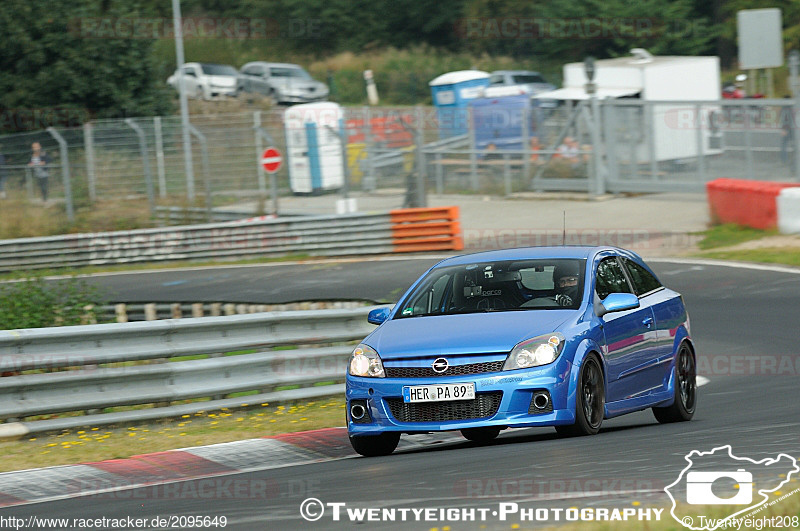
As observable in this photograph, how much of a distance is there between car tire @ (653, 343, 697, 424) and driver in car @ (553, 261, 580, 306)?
1.28 m

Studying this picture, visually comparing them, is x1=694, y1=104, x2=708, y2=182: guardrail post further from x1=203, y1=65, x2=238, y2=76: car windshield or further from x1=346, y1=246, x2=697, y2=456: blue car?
x1=203, y1=65, x2=238, y2=76: car windshield

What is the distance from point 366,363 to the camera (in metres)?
8.66

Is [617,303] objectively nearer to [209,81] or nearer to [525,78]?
[525,78]

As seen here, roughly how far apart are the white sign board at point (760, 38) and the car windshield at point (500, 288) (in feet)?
63.1

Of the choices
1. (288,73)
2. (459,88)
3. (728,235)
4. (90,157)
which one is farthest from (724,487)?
(288,73)

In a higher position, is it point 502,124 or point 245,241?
point 502,124

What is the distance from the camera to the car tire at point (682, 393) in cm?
994

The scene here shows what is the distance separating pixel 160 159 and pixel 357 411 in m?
22.8

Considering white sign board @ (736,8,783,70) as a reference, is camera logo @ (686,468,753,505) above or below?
below

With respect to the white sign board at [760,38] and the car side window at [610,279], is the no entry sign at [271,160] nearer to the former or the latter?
the white sign board at [760,38]

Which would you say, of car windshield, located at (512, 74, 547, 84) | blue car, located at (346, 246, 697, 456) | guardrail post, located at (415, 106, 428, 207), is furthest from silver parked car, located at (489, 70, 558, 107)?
blue car, located at (346, 246, 697, 456)

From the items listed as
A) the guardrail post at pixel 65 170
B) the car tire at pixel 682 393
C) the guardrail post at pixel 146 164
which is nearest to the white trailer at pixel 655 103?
the guardrail post at pixel 146 164

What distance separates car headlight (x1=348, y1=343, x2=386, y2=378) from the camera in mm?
8570

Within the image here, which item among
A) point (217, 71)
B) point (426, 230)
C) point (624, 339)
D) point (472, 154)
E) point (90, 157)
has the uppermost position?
point (217, 71)
